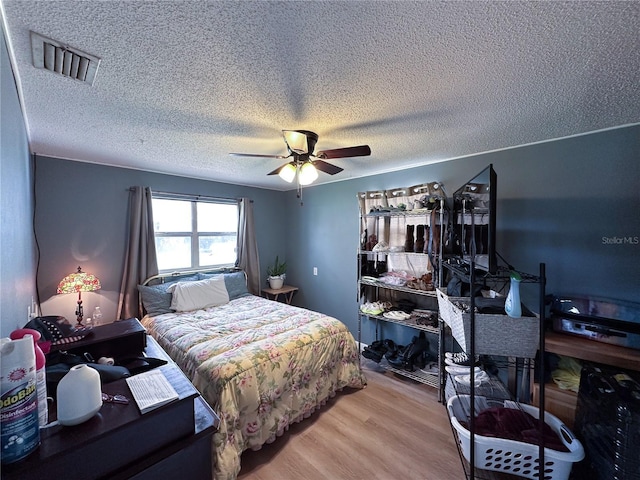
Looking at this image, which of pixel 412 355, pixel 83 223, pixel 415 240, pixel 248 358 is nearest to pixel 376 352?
pixel 412 355

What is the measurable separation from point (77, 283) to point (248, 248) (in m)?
1.95

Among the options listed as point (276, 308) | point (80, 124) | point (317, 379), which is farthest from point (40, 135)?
point (317, 379)

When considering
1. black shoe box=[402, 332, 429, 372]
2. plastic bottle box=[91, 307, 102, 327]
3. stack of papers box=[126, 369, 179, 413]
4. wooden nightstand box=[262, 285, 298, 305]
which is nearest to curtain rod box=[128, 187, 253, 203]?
plastic bottle box=[91, 307, 102, 327]

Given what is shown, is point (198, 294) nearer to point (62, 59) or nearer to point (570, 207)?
point (62, 59)

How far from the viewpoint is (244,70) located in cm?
119

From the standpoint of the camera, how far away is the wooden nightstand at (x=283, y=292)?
12.7 ft

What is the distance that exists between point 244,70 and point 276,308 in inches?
92.8

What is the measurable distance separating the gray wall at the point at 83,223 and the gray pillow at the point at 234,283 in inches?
39.4

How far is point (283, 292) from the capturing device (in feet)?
12.9

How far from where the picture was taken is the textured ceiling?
890 mm

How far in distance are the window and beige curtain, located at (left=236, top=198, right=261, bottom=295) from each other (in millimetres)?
126

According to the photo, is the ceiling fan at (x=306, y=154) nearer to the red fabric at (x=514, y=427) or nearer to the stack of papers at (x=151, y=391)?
the stack of papers at (x=151, y=391)

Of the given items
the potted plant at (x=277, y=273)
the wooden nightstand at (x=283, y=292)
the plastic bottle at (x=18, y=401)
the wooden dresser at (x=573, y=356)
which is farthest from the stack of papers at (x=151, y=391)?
the potted plant at (x=277, y=273)

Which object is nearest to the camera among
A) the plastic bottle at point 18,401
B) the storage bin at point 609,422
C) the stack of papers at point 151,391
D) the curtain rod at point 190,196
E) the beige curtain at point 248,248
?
the plastic bottle at point 18,401
